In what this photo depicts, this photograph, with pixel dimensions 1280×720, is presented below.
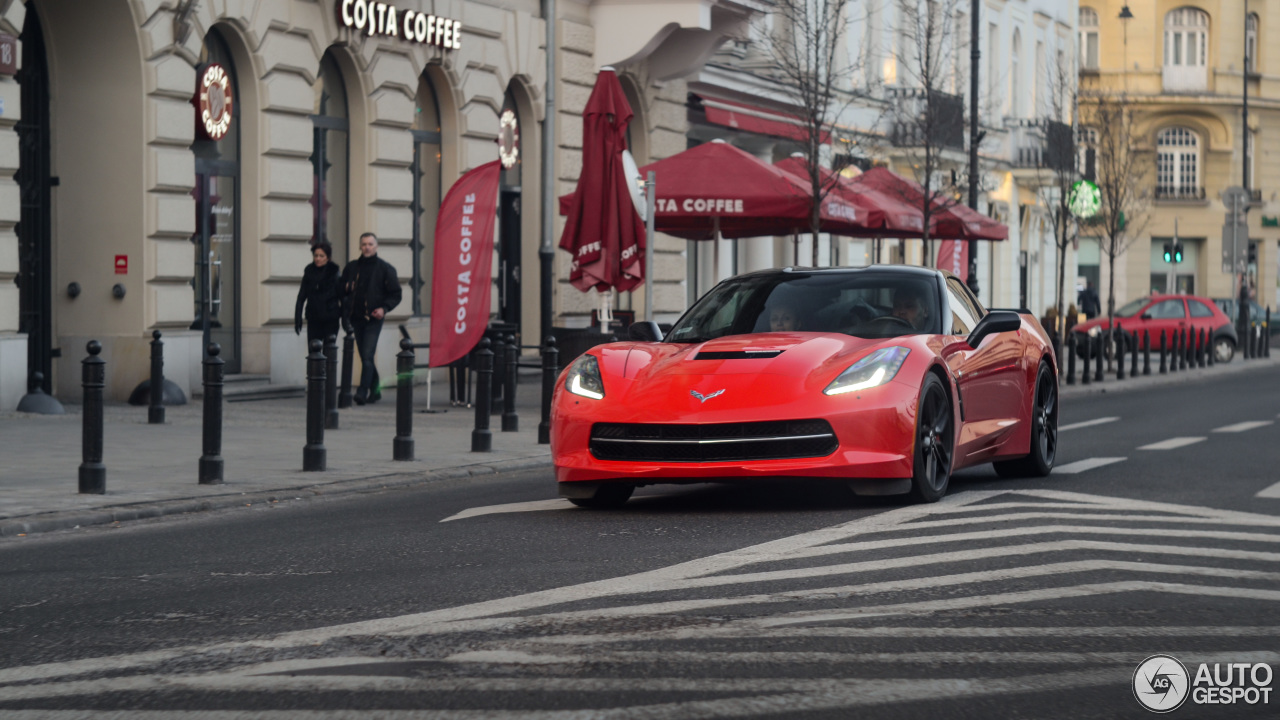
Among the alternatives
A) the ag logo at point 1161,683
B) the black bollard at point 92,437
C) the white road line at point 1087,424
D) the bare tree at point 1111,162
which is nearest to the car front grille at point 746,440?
the black bollard at point 92,437

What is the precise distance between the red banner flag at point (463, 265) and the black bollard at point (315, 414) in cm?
541

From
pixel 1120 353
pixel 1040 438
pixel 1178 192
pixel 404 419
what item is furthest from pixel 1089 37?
pixel 1040 438

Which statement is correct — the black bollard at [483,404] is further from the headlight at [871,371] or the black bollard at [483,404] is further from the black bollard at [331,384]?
the headlight at [871,371]

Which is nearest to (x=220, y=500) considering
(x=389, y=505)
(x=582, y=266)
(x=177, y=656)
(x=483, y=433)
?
(x=389, y=505)

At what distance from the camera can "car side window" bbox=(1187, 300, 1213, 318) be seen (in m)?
42.0

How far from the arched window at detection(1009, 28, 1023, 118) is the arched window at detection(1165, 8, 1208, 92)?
2446 cm

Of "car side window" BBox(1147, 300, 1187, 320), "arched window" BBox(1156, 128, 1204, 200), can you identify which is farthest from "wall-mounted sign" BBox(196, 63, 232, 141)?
"arched window" BBox(1156, 128, 1204, 200)

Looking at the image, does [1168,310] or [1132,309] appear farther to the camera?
[1132,309]

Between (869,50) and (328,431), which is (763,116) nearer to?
(869,50)

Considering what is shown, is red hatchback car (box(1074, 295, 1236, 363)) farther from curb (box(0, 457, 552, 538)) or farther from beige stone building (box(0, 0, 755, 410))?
curb (box(0, 457, 552, 538))

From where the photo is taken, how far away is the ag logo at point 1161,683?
4.96 metres

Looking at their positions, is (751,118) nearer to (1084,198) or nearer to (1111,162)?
(1084,198)

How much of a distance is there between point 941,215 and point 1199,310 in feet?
56.3

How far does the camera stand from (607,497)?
32.8 feet
